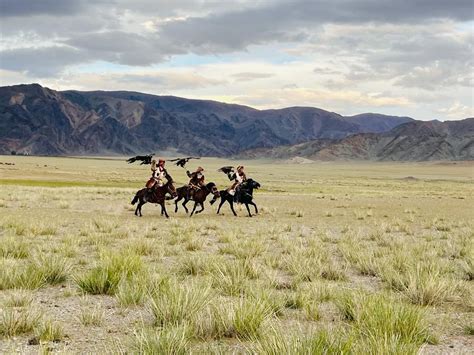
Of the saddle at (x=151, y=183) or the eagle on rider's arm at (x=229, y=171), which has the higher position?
the eagle on rider's arm at (x=229, y=171)

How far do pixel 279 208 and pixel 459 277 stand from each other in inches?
770

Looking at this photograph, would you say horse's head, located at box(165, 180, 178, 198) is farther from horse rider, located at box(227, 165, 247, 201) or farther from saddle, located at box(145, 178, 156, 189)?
horse rider, located at box(227, 165, 247, 201)

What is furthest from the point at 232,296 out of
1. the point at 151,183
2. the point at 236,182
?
the point at 236,182

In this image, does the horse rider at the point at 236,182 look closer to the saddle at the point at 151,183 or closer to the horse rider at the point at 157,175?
the horse rider at the point at 157,175

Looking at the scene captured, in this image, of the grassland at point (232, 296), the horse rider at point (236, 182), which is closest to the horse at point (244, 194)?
the horse rider at point (236, 182)

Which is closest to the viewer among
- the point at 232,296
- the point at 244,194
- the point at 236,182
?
the point at 232,296

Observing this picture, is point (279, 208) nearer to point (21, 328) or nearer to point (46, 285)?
point (46, 285)

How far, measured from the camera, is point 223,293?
9.16m

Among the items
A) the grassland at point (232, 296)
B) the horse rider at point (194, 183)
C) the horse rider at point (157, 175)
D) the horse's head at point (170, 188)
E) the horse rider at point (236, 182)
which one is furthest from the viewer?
the horse rider at point (236, 182)

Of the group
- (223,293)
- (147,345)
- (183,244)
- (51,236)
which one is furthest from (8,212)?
(147,345)

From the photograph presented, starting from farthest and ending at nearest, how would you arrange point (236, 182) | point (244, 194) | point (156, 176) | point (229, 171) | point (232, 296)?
point (236, 182), point (229, 171), point (244, 194), point (156, 176), point (232, 296)

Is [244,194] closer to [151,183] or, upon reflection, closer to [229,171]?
[229,171]

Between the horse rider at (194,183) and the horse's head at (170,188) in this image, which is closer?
the horse's head at (170,188)

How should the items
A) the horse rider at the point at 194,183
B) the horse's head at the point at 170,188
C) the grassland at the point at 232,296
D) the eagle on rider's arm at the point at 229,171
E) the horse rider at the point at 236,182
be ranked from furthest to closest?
the horse rider at the point at 236,182, the horse rider at the point at 194,183, the eagle on rider's arm at the point at 229,171, the horse's head at the point at 170,188, the grassland at the point at 232,296
